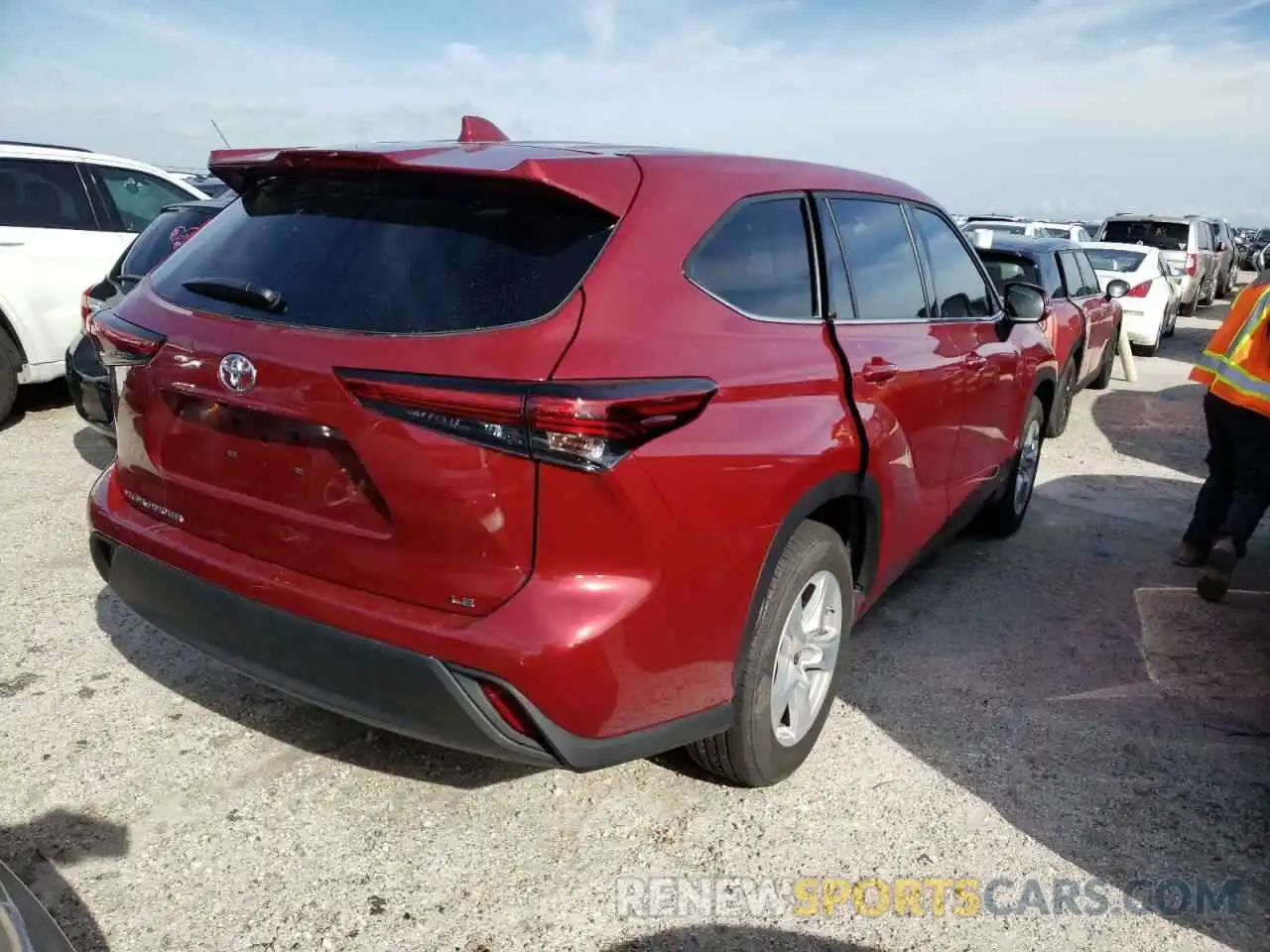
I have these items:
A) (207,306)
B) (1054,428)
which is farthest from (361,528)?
(1054,428)

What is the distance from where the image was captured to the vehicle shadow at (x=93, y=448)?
231 inches

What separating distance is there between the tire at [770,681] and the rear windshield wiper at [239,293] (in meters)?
1.40

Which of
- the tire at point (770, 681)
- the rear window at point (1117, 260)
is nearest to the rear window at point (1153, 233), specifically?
the rear window at point (1117, 260)

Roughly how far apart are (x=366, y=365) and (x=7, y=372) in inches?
223

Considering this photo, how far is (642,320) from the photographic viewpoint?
7.18 feet

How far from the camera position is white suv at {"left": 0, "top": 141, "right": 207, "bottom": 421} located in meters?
6.47

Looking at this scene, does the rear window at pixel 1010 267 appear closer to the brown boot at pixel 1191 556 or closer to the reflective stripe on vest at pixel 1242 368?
the reflective stripe on vest at pixel 1242 368

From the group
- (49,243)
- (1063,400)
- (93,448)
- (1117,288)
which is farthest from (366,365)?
(1117,288)

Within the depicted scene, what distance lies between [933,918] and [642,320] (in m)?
1.65

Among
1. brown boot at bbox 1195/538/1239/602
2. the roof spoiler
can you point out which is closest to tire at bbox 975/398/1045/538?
brown boot at bbox 1195/538/1239/602

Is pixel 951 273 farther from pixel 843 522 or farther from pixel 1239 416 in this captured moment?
pixel 1239 416

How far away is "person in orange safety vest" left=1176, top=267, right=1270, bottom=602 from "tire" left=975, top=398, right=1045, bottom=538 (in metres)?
0.81

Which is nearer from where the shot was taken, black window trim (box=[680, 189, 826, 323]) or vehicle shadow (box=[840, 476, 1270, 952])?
black window trim (box=[680, 189, 826, 323])

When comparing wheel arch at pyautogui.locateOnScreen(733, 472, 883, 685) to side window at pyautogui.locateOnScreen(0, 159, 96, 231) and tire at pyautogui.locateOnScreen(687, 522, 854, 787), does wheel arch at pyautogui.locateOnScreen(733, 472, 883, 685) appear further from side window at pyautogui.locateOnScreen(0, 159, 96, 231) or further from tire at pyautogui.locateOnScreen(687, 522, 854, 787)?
side window at pyautogui.locateOnScreen(0, 159, 96, 231)
